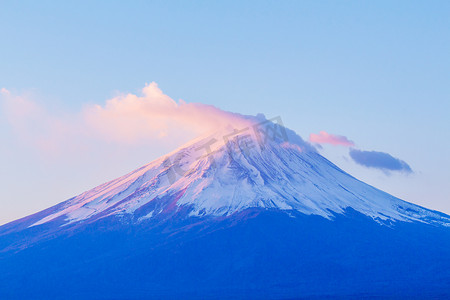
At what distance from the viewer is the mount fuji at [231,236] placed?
9969 cm

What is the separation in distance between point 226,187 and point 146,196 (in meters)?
14.4

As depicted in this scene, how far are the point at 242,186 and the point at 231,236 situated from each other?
1459 centimetres

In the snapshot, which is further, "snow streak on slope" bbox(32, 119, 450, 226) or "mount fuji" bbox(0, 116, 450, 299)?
"snow streak on slope" bbox(32, 119, 450, 226)

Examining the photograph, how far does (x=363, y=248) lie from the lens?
11138 centimetres

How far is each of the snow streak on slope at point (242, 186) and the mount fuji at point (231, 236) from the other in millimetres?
296

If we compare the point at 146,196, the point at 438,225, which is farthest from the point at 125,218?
the point at 438,225

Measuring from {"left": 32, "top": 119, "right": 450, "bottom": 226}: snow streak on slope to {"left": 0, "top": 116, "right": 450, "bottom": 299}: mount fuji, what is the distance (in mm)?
296

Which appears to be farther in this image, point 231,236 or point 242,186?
point 242,186

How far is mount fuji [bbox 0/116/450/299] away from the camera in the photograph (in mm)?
99688

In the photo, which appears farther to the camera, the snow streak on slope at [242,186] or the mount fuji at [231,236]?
the snow streak on slope at [242,186]

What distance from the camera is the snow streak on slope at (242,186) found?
400 feet

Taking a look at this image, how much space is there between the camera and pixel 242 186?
406ft

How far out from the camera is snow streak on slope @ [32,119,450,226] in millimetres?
121812

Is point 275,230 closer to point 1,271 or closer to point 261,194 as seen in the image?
point 261,194
